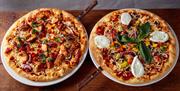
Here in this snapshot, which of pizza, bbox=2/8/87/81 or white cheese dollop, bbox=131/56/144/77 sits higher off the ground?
pizza, bbox=2/8/87/81

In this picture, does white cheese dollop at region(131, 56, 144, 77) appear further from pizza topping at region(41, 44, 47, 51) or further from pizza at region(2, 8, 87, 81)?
pizza topping at region(41, 44, 47, 51)

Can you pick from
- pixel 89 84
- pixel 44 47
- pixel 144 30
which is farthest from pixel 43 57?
pixel 144 30

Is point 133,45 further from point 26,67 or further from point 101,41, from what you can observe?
point 26,67

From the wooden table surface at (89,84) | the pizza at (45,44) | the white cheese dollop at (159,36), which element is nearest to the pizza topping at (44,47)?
the pizza at (45,44)

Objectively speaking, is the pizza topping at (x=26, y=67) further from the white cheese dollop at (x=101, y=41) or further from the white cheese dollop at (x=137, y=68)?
the white cheese dollop at (x=137, y=68)

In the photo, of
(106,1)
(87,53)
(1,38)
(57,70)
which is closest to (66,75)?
(57,70)

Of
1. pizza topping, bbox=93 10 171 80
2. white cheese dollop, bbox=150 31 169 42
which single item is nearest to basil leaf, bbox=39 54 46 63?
pizza topping, bbox=93 10 171 80
